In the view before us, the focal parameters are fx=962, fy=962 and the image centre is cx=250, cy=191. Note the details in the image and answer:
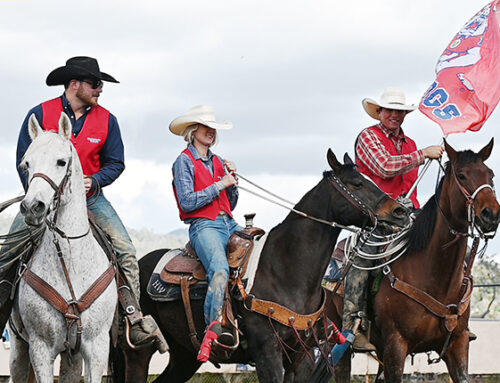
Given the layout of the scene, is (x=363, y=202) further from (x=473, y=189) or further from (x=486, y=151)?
(x=486, y=151)

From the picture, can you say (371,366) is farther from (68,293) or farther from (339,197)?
(68,293)

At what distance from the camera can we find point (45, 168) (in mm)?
7258

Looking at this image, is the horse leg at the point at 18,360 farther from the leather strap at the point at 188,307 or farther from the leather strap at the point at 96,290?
the leather strap at the point at 188,307

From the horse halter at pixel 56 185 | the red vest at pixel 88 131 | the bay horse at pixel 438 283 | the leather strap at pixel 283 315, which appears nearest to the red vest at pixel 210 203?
the leather strap at pixel 283 315

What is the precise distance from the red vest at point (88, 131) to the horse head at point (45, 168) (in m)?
0.84

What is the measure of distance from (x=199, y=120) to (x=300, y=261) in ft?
5.83

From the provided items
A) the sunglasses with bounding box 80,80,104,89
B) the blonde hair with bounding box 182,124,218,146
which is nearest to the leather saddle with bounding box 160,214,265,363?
the blonde hair with bounding box 182,124,218,146

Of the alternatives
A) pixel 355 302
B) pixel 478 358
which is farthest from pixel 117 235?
pixel 478 358

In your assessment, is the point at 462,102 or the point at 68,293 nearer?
the point at 68,293

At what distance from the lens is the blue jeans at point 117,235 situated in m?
8.66

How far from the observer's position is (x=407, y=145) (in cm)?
1139

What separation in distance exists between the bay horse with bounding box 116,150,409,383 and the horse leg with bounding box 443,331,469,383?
1.65 meters

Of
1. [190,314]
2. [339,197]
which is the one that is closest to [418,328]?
[339,197]

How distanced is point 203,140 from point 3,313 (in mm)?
2745
